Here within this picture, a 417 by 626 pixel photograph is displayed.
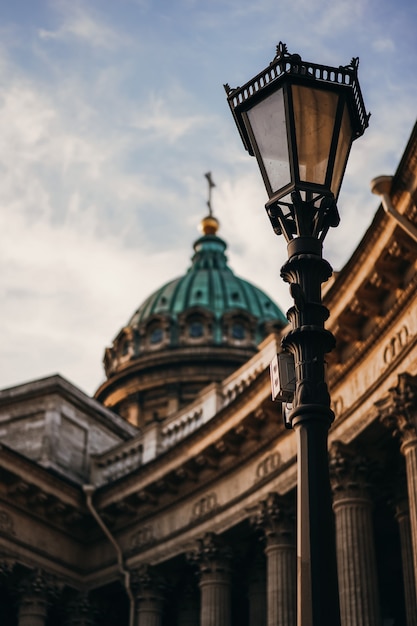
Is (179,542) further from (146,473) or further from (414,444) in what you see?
(414,444)

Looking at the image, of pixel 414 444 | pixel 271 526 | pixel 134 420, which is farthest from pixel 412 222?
pixel 134 420

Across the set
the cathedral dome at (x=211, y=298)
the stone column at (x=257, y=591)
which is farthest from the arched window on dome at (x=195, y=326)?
the stone column at (x=257, y=591)

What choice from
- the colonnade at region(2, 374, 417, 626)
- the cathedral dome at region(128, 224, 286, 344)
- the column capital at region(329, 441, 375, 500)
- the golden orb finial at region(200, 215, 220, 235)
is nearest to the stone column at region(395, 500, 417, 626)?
the colonnade at region(2, 374, 417, 626)

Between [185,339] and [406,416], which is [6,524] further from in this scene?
[185,339]

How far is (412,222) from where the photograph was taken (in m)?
19.1

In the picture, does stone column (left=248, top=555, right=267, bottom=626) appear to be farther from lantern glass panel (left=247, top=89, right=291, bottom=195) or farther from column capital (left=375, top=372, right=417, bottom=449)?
lantern glass panel (left=247, top=89, right=291, bottom=195)

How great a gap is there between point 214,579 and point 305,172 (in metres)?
19.4

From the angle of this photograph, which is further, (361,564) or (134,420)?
(134,420)

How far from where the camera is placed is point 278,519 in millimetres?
23797

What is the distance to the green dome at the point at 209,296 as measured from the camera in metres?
62.8

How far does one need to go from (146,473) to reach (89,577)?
13.9ft

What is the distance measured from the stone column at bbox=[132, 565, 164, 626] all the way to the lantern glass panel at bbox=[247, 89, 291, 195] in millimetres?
21486

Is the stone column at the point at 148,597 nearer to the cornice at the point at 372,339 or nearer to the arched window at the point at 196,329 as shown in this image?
the cornice at the point at 372,339

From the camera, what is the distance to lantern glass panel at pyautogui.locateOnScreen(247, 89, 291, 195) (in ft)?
27.2
